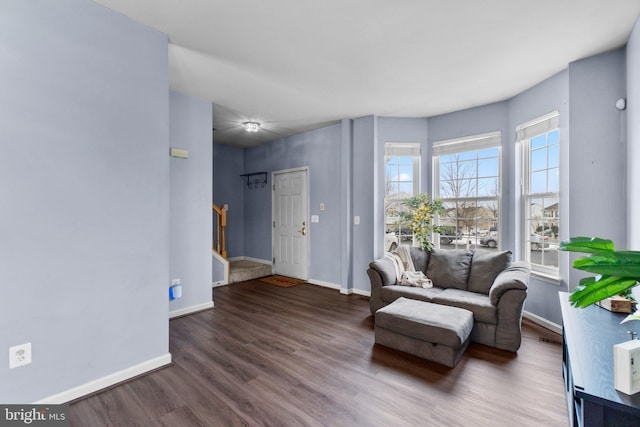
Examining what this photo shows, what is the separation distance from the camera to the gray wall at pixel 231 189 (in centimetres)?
620

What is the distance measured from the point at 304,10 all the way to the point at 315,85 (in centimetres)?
127

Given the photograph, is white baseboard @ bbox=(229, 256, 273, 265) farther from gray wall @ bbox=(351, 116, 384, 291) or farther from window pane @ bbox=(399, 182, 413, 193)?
window pane @ bbox=(399, 182, 413, 193)

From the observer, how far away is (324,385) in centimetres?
215

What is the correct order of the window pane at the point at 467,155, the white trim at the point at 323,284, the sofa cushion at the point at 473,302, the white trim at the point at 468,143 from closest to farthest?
the sofa cushion at the point at 473,302, the white trim at the point at 468,143, the window pane at the point at 467,155, the white trim at the point at 323,284

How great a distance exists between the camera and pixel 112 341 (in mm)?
2131

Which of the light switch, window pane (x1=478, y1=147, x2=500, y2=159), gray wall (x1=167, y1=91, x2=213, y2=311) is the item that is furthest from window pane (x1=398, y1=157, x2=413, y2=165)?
the light switch

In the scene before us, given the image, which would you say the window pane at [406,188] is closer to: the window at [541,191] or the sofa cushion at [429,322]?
the window at [541,191]

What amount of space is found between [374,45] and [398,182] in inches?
92.9

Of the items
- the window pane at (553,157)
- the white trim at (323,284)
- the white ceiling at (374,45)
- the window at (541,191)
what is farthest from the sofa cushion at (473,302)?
the white ceiling at (374,45)

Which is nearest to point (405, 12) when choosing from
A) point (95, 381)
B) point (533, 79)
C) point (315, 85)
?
point (315, 85)

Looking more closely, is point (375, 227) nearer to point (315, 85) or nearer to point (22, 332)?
point (315, 85)

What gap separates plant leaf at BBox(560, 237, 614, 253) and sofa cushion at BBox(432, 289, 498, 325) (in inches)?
84.5

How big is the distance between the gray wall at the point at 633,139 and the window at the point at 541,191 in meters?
0.67

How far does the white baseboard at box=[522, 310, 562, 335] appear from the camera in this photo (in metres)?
3.04
